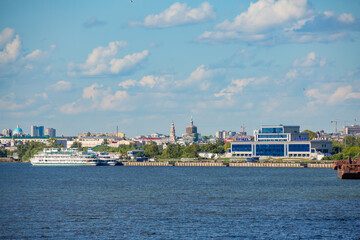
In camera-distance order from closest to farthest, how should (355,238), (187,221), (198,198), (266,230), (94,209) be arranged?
(355,238), (266,230), (187,221), (94,209), (198,198)

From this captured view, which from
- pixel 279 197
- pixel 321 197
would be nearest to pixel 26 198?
pixel 279 197

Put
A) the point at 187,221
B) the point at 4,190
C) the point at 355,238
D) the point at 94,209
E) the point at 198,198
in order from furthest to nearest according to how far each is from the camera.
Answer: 1. the point at 4,190
2. the point at 198,198
3. the point at 94,209
4. the point at 187,221
5. the point at 355,238

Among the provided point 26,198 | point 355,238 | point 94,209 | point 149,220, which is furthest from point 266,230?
point 26,198

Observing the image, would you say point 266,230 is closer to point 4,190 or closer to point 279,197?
point 279,197

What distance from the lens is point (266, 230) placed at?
56.4 metres

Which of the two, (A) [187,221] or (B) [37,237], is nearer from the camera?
(B) [37,237]

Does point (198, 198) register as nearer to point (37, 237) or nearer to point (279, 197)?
point (279, 197)

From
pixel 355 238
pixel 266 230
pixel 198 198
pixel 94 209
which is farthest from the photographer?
pixel 198 198

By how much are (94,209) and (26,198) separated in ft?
58.9

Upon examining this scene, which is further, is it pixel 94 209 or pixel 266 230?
pixel 94 209

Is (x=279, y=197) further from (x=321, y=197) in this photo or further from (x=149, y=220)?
(x=149, y=220)

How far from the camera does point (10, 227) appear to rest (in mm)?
57875

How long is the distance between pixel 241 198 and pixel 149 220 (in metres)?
25.4

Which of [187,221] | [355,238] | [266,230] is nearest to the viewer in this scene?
[355,238]
